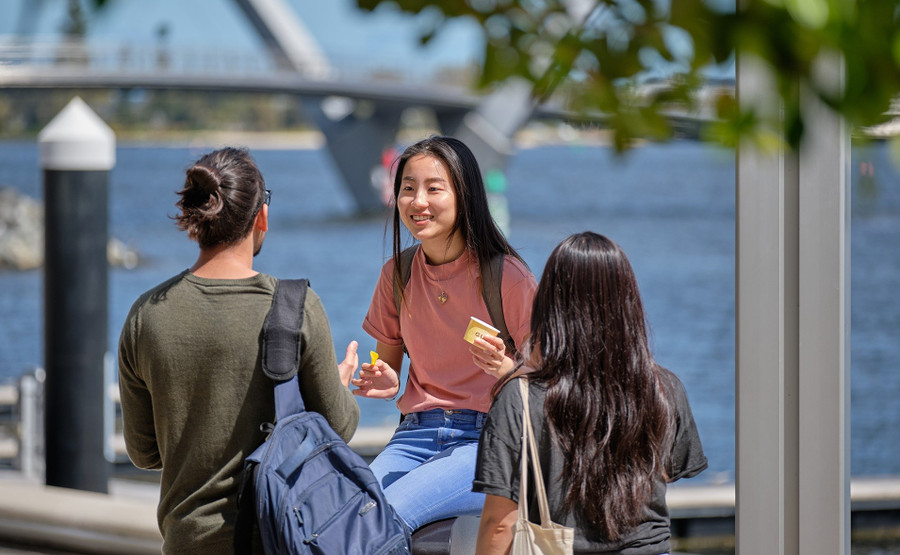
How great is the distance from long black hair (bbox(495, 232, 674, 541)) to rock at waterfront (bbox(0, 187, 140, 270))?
34.7m

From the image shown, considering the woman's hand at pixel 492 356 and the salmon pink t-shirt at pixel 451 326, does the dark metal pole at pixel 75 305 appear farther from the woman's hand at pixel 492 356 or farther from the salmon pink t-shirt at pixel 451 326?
the woman's hand at pixel 492 356

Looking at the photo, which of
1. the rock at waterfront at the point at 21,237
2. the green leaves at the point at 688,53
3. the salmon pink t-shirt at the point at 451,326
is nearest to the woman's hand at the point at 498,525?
the salmon pink t-shirt at the point at 451,326

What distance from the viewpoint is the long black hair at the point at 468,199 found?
2172mm

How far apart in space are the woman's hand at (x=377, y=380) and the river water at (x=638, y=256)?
1.00 ft

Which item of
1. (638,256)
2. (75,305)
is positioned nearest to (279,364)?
(75,305)

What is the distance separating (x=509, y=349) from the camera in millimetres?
2127

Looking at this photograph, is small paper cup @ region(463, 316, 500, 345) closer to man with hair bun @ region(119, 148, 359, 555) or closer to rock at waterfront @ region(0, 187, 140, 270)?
man with hair bun @ region(119, 148, 359, 555)

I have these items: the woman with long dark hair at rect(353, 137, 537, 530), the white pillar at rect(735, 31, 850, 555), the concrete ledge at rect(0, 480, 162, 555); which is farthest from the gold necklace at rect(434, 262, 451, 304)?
the concrete ledge at rect(0, 480, 162, 555)

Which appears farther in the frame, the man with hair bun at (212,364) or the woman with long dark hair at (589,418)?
the man with hair bun at (212,364)

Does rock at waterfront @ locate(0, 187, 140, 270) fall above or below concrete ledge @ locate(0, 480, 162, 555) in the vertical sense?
above

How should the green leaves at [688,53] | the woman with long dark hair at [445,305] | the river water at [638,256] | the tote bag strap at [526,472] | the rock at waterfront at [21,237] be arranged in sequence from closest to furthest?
the green leaves at [688,53], the tote bag strap at [526,472], the woman with long dark hair at [445,305], the river water at [638,256], the rock at waterfront at [21,237]

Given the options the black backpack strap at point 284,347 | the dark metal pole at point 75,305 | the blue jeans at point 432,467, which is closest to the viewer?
the black backpack strap at point 284,347

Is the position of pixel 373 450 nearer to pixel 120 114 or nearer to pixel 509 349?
pixel 509 349

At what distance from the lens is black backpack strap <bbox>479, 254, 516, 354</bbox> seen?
2.14m
